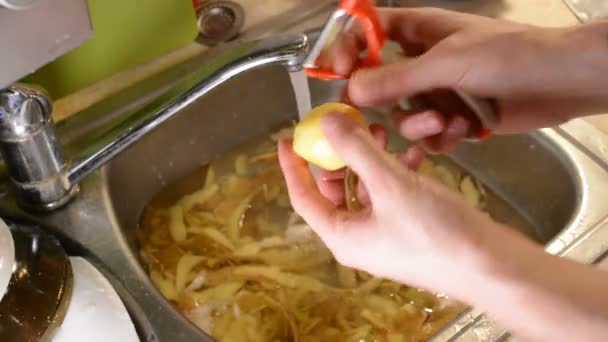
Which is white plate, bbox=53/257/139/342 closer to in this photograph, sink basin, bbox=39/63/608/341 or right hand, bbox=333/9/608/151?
sink basin, bbox=39/63/608/341

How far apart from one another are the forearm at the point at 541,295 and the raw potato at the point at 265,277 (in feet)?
1.04

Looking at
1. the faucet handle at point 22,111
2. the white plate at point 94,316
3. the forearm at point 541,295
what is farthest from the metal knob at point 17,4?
the forearm at point 541,295

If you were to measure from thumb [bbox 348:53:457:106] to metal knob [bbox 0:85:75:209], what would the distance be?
0.27m

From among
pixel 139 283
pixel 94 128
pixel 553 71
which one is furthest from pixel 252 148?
pixel 553 71

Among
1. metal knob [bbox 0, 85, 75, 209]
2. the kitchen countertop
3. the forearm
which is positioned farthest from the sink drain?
the forearm

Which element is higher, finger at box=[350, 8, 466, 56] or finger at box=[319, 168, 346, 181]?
finger at box=[350, 8, 466, 56]

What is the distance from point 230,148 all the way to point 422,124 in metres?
0.36

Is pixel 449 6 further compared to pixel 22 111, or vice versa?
pixel 449 6

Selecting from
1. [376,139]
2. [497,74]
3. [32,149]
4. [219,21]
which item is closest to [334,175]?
[376,139]

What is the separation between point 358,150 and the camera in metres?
0.50

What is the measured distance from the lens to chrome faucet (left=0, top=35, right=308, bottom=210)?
68cm

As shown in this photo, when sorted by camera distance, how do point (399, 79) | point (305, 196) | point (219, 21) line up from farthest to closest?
1. point (219, 21)
2. point (399, 79)
3. point (305, 196)

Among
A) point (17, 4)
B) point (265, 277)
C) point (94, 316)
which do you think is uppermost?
point (17, 4)

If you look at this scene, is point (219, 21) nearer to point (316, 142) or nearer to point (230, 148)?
point (230, 148)
